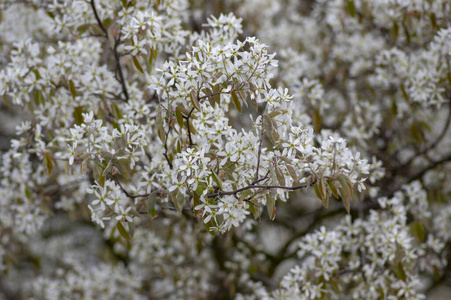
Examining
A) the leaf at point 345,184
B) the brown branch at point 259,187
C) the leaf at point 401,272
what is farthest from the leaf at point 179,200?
the leaf at point 401,272

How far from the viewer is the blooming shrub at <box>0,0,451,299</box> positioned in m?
2.68

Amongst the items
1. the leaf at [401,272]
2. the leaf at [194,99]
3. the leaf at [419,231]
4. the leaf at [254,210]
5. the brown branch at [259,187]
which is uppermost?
the leaf at [194,99]

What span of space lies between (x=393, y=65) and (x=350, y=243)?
1878 millimetres

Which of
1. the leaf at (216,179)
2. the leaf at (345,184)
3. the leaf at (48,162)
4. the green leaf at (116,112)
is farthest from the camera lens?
the green leaf at (116,112)

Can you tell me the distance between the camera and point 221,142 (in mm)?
2979

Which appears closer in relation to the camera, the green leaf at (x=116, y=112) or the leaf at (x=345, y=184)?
the leaf at (x=345, y=184)

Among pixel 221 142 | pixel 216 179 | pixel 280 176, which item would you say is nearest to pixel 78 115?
pixel 221 142

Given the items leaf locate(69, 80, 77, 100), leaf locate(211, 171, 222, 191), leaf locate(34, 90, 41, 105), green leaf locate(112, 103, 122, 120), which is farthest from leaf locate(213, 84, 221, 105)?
leaf locate(34, 90, 41, 105)

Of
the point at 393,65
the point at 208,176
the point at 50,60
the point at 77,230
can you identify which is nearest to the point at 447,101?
the point at 393,65

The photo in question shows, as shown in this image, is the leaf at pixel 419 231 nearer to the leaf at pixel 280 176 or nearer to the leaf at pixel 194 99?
the leaf at pixel 280 176

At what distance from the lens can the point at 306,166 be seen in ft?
8.49

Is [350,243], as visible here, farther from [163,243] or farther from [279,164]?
[163,243]

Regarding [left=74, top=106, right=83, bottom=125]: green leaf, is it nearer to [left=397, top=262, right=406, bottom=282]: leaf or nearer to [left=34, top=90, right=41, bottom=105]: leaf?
[left=34, top=90, right=41, bottom=105]: leaf

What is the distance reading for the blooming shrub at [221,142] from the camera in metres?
2.68
